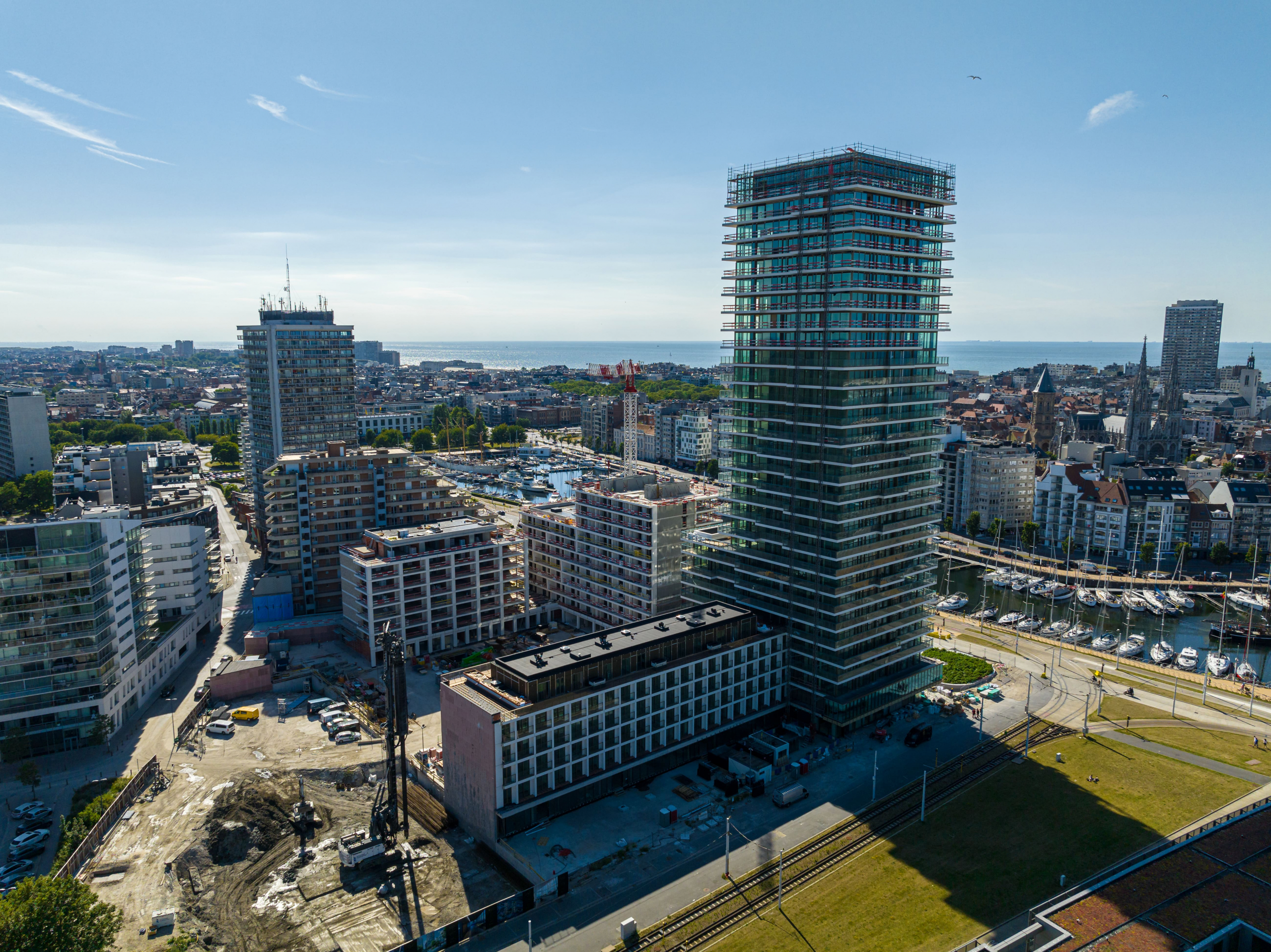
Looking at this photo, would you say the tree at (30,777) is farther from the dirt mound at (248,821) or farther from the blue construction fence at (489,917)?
the blue construction fence at (489,917)

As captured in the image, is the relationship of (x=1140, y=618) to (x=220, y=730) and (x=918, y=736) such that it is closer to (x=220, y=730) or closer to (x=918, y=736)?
(x=918, y=736)

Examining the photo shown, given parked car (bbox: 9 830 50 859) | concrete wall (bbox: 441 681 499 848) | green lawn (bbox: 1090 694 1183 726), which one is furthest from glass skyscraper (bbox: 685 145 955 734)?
parked car (bbox: 9 830 50 859)

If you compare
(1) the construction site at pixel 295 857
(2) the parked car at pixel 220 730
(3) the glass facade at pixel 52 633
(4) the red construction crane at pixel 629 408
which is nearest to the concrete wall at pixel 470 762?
(1) the construction site at pixel 295 857

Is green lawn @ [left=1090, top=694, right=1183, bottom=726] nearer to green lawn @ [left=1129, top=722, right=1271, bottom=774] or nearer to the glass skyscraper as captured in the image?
green lawn @ [left=1129, top=722, right=1271, bottom=774]

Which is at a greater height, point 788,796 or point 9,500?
point 9,500

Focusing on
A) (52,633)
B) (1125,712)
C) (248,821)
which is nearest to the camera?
(248,821)

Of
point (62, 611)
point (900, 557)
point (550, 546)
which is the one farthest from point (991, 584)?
point (62, 611)

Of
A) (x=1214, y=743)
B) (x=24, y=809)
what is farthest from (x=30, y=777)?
(x=1214, y=743)
